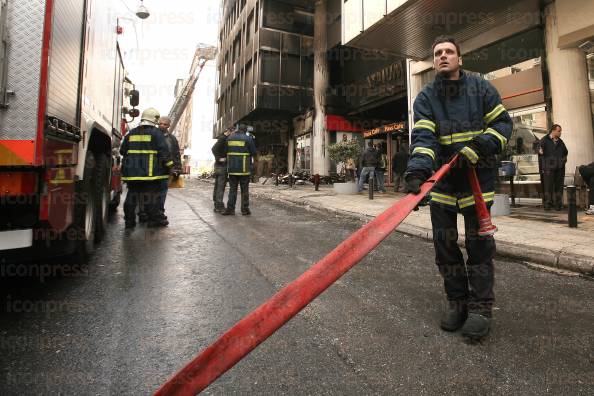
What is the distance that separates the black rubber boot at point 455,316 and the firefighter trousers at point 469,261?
34 millimetres

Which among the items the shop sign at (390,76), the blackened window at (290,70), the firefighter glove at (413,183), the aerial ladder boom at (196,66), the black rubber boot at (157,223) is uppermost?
the aerial ladder boom at (196,66)

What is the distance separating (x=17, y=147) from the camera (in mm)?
2074

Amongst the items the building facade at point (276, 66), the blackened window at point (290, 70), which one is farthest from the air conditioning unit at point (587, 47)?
the blackened window at point (290, 70)

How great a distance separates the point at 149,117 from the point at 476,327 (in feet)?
18.1

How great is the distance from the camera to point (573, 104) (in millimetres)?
7938

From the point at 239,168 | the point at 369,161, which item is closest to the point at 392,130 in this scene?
the point at 369,161

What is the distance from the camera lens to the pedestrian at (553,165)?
726 centimetres

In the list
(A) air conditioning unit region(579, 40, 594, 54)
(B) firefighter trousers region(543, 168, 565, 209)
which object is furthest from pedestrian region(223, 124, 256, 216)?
(A) air conditioning unit region(579, 40, 594, 54)

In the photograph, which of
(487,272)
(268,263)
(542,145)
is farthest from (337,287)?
(542,145)

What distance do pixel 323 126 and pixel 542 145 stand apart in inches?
533

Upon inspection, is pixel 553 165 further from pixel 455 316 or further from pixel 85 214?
pixel 85 214

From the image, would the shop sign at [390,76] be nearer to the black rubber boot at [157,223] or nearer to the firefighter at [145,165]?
the firefighter at [145,165]

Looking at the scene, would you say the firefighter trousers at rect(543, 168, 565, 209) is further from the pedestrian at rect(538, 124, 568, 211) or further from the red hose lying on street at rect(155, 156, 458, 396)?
the red hose lying on street at rect(155, 156, 458, 396)

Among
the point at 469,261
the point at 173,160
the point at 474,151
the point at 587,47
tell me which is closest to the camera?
the point at 474,151
